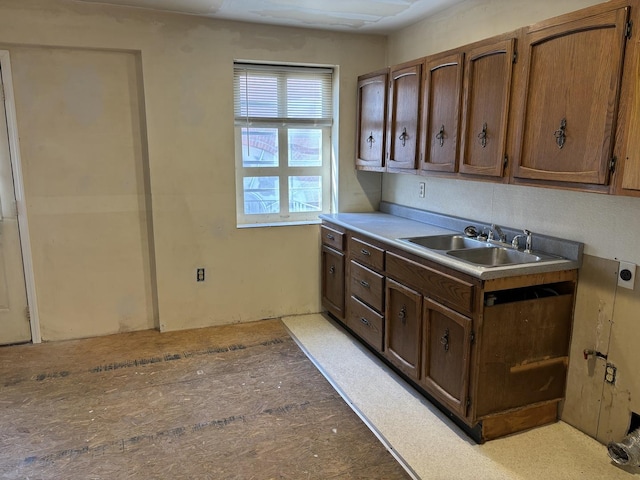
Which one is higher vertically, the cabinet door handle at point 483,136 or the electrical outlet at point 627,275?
the cabinet door handle at point 483,136

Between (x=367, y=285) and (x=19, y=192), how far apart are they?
2591 millimetres

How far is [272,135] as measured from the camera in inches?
154

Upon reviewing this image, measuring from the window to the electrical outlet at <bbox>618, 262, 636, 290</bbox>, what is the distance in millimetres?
2477

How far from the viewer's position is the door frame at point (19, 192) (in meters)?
3.17

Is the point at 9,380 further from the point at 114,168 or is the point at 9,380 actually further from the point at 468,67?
the point at 468,67

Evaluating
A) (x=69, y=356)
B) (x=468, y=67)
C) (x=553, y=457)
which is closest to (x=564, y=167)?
(x=468, y=67)

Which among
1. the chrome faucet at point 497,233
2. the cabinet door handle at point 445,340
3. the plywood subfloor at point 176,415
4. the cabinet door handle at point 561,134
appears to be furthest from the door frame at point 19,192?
the cabinet door handle at point 561,134

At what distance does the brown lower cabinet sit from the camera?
2.22 metres

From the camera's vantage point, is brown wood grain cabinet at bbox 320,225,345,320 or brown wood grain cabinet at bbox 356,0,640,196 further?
brown wood grain cabinet at bbox 320,225,345,320

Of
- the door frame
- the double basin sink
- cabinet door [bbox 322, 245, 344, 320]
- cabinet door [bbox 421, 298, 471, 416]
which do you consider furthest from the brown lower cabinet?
the door frame

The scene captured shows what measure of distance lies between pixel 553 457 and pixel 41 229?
3586 millimetres

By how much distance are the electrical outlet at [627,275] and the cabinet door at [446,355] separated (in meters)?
0.72

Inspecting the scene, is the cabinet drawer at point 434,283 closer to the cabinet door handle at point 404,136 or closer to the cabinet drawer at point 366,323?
the cabinet drawer at point 366,323

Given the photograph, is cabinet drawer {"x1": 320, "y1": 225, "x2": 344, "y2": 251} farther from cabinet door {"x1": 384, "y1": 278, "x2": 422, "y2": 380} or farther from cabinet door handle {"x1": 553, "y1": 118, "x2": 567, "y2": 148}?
cabinet door handle {"x1": 553, "y1": 118, "x2": 567, "y2": 148}
